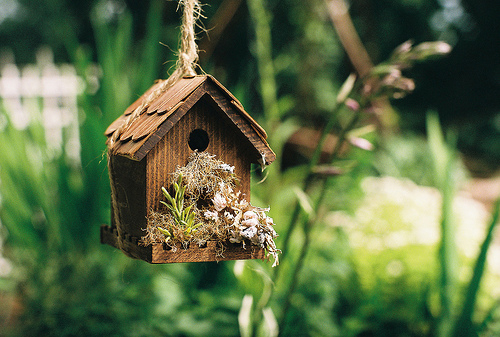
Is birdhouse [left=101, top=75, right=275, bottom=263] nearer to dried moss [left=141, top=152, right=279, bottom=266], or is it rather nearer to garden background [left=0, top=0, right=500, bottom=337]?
dried moss [left=141, top=152, right=279, bottom=266]

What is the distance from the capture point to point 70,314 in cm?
175

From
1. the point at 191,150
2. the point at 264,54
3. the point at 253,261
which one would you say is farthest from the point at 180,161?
the point at 264,54

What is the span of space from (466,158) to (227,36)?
355 inches

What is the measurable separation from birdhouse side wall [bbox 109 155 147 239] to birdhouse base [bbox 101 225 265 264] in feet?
0.09

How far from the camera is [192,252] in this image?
70 centimetres

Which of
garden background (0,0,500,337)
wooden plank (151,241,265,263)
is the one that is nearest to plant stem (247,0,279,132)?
garden background (0,0,500,337)

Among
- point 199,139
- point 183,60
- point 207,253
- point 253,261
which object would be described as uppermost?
point 183,60

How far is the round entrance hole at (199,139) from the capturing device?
0.81m

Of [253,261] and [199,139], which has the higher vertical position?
[199,139]

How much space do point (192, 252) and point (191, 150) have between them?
189mm

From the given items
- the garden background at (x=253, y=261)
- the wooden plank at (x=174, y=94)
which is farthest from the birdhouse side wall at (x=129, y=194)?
the garden background at (x=253, y=261)

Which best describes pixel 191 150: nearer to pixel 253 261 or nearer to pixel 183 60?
pixel 183 60

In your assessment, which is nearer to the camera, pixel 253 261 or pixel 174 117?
pixel 174 117

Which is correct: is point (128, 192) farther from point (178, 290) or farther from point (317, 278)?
point (317, 278)
